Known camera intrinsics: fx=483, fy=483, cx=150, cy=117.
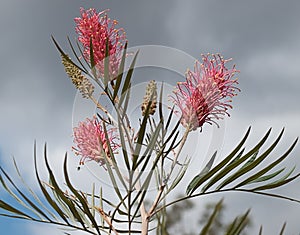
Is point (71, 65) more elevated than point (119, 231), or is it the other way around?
point (71, 65)

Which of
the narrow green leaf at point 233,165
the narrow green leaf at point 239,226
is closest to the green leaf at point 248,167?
the narrow green leaf at point 233,165

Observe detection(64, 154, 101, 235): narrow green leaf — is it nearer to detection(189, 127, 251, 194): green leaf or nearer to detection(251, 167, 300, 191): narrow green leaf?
detection(189, 127, 251, 194): green leaf

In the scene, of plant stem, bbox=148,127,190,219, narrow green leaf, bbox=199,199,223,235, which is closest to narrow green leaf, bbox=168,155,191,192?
plant stem, bbox=148,127,190,219

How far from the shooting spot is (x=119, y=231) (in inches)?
39.6

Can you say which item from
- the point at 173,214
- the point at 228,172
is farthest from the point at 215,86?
the point at 173,214

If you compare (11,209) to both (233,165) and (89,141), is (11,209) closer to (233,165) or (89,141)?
(89,141)

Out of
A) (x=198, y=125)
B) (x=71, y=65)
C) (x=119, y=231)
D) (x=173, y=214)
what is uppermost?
(x=173, y=214)

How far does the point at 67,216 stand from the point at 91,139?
17 centimetres

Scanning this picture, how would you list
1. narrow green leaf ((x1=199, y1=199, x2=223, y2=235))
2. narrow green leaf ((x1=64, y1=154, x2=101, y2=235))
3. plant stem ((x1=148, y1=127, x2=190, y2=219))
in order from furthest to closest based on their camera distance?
plant stem ((x1=148, y1=127, x2=190, y2=219))
narrow green leaf ((x1=64, y1=154, x2=101, y2=235))
narrow green leaf ((x1=199, y1=199, x2=223, y2=235))

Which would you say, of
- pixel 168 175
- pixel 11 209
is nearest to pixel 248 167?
pixel 168 175

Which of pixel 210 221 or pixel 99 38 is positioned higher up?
pixel 99 38

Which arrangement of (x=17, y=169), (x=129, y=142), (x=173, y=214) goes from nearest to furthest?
(x=129, y=142)
(x=17, y=169)
(x=173, y=214)

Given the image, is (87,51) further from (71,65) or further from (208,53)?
(208,53)

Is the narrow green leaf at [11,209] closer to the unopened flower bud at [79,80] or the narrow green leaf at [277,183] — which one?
the unopened flower bud at [79,80]
